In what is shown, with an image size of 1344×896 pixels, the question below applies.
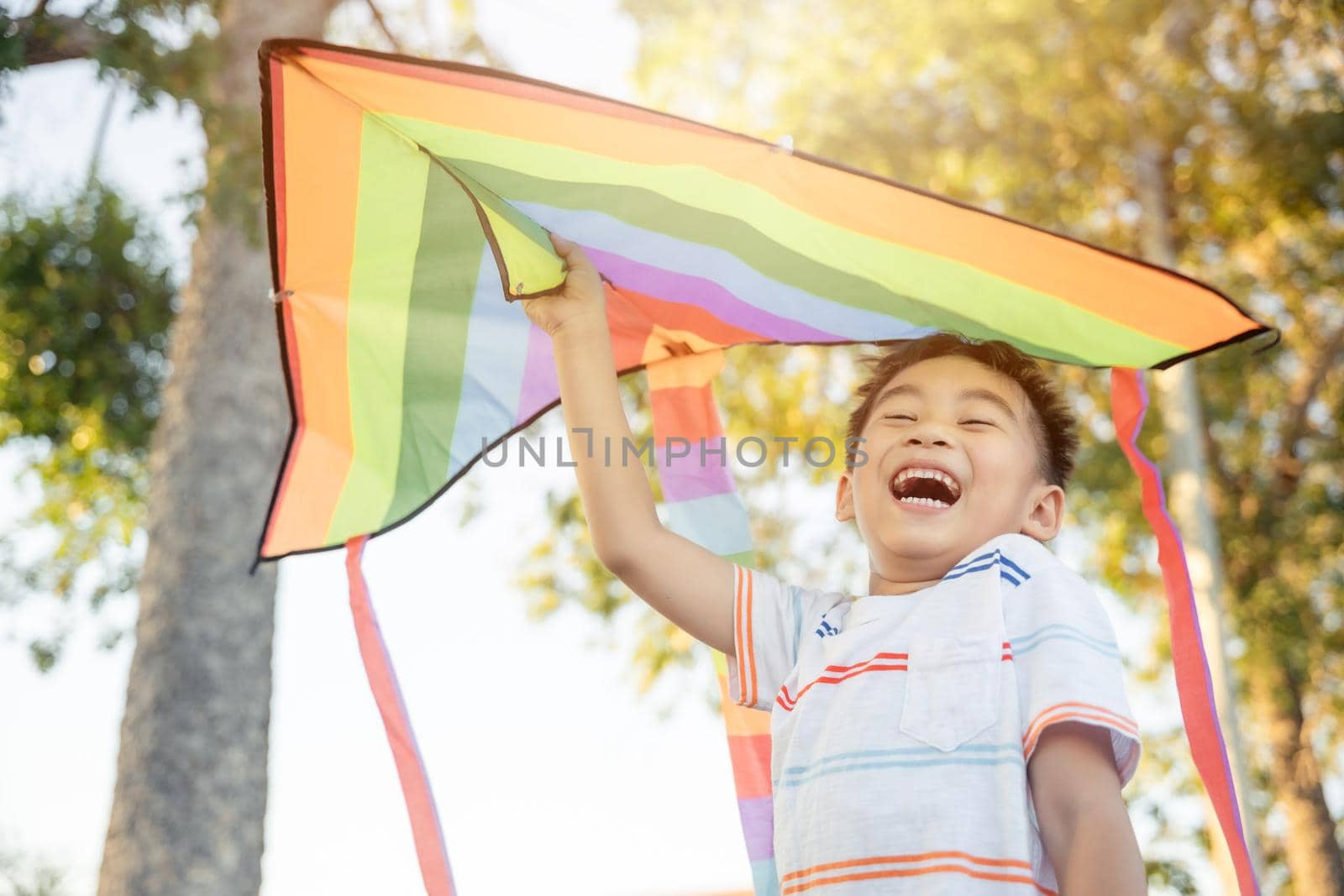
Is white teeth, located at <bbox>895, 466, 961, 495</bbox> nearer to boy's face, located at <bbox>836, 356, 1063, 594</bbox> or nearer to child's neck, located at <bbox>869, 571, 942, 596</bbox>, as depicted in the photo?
boy's face, located at <bbox>836, 356, 1063, 594</bbox>

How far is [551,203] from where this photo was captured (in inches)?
74.3

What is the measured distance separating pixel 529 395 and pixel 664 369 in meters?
0.29

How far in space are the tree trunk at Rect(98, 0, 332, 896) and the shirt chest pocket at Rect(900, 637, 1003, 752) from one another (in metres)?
2.89

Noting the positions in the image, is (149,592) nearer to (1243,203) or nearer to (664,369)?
(664,369)

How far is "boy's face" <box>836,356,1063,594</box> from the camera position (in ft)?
5.29

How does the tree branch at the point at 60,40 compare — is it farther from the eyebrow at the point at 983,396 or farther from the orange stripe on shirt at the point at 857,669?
the orange stripe on shirt at the point at 857,669

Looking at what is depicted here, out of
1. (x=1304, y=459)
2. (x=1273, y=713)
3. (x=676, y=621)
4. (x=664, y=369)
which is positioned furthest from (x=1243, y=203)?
(x=676, y=621)

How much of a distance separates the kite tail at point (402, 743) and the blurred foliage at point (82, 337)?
5492 mm

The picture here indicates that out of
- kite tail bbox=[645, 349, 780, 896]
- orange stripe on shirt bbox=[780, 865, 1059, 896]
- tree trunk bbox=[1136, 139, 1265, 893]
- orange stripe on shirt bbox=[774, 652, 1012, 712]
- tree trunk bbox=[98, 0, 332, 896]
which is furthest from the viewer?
tree trunk bbox=[1136, 139, 1265, 893]

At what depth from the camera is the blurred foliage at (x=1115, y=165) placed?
8.84 m

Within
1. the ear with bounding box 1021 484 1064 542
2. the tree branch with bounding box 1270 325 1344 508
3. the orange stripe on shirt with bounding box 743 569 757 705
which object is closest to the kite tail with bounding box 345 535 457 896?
the orange stripe on shirt with bounding box 743 569 757 705

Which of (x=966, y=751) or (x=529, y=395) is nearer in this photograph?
(x=966, y=751)

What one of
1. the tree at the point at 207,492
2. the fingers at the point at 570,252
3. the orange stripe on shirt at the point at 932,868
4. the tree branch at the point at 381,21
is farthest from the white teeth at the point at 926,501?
the tree branch at the point at 381,21

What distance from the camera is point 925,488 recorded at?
5.40 ft
